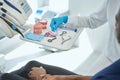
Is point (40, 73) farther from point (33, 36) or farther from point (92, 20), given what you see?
point (92, 20)

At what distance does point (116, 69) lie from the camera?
100 centimetres

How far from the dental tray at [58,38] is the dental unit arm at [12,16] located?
0.42ft

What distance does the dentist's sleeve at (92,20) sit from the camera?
5.38 ft

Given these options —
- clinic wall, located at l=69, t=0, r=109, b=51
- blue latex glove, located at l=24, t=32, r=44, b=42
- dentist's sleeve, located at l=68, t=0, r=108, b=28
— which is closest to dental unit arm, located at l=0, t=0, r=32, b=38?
blue latex glove, located at l=24, t=32, r=44, b=42

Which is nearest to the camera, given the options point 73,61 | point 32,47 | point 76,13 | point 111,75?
point 111,75

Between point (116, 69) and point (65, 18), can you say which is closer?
point (116, 69)

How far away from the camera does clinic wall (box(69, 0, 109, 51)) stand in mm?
1813

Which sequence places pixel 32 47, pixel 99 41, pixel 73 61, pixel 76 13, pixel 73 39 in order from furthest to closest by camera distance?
pixel 76 13 → pixel 99 41 → pixel 32 47 → pixel 73 61 → pixel 73 39

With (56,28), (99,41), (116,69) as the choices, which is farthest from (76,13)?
(116,69)

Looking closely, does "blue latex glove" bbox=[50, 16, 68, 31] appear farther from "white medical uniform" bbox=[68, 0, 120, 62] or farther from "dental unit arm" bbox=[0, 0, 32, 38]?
"dental unit arm" bbox=[0, 0, 32, 38]

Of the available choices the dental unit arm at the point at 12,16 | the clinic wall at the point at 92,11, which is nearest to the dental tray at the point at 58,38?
the dental unit arm at the point at 12,16

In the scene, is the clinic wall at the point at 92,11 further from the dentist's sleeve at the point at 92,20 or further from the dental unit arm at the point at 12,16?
the dental unit arm at the point at 12,16

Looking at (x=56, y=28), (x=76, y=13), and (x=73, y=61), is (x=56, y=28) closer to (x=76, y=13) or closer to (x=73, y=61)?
(x=73, y=61)

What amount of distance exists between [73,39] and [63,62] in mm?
183
